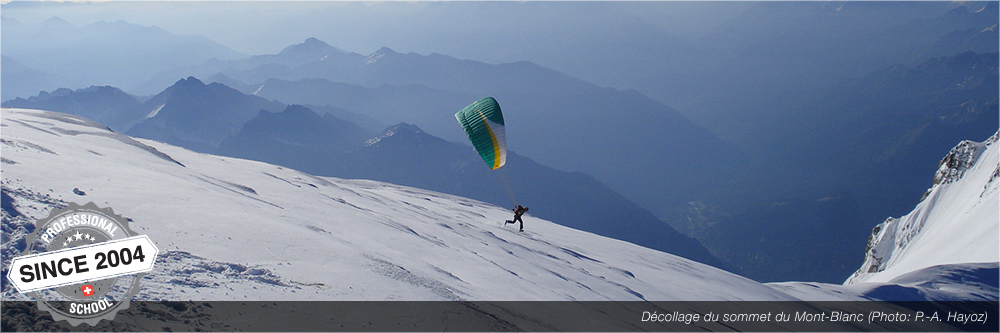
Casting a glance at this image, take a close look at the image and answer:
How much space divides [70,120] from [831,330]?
158 feet

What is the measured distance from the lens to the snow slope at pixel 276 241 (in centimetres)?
1223

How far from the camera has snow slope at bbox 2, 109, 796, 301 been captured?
40.1 ft

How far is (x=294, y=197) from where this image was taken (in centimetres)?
2525

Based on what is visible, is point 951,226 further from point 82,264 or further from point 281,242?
point 82,264

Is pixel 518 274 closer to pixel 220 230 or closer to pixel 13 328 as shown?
pixel 220 230

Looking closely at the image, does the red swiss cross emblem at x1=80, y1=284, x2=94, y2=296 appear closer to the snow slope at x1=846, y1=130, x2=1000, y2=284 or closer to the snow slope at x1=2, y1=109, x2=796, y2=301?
the snow slope at x1=2, y1=109, x2=796, y2=301

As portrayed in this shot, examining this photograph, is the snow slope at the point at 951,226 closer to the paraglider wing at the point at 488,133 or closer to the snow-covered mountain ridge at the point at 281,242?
the snow-covered mountain ridge at the point at 281,242

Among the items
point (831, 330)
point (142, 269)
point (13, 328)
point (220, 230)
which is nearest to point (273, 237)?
point (220, 230)

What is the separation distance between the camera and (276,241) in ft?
49.2
